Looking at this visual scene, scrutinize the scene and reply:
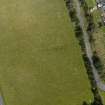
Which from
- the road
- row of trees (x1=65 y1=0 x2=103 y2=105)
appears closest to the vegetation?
row of trees (x1=65 y1=0 x2=103 y2=105)

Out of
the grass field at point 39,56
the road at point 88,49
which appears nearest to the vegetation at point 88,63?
the road at point 88,49

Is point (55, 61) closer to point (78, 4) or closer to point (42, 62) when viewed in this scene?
point (42, 62)

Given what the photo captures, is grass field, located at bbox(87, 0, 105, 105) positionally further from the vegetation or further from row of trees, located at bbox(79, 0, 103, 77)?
the vegetation

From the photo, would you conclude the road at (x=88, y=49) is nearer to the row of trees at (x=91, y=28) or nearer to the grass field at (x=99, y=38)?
the row of trees at (x=91, y=28)

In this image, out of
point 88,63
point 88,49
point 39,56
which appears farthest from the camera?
point 39,56

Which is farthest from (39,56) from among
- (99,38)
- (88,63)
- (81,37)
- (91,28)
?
(99,38)

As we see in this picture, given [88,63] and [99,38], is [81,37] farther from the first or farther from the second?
[88,63]

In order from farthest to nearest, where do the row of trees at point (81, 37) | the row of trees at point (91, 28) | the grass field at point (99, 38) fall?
the grass field at point (99, 38)
the row of trees at point (91, 28)
the row of trees at point (81, 37)

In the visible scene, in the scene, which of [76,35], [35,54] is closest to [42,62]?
[35,54]
